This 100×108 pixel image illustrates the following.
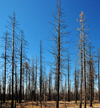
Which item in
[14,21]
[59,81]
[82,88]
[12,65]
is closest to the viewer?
[59,81]

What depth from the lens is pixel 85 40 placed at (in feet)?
59.2

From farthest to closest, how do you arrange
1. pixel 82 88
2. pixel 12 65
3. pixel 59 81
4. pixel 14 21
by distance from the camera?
pixel 82 88
pixel 14 21
pixel 12 65
pixel 59 81

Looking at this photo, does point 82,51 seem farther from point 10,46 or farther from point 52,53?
point 10,46

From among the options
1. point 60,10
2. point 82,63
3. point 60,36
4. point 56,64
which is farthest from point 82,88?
point 60,10

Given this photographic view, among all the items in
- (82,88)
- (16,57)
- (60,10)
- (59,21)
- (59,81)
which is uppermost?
(60,10)

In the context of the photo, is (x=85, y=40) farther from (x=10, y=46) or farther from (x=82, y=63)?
(x=10, y=46)

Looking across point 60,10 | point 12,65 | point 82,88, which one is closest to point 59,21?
point 60,10

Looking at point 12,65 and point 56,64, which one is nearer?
point 56,64

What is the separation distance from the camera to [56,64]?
1372 centimetres

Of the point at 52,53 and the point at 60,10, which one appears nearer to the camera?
the point at 52,53

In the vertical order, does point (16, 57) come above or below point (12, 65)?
above

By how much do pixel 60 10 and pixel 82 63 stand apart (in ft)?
28.6

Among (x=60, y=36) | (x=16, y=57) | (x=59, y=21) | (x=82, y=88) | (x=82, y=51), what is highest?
(x=59, y=21)

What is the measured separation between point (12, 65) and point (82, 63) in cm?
1057
